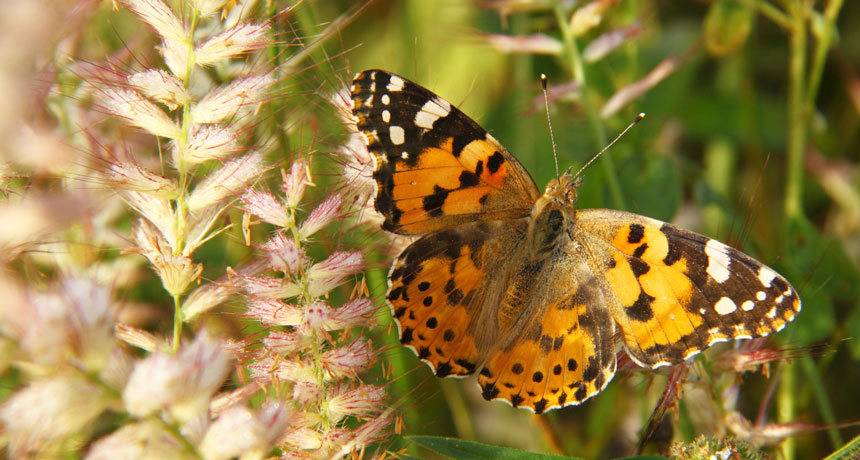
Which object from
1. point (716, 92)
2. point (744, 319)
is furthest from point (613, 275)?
point (716, 92)

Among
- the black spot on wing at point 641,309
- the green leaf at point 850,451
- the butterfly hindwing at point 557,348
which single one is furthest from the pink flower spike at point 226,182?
the green leaf at point 850,451

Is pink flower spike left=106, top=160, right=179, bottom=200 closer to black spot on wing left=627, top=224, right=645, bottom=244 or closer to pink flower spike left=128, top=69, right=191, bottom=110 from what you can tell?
pink flower spike left=128, top=69, right=191, bottom=110

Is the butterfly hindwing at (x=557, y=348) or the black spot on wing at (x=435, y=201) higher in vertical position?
the black spot on wing at (x=435, y=201)

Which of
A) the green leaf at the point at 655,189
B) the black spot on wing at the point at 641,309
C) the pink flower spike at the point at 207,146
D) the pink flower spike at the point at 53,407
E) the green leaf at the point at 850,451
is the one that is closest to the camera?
the pink flower spike at the point at 53,407

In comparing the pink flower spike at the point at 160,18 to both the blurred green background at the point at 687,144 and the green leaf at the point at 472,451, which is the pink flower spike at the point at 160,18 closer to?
the blurred green background at the point at 687,144

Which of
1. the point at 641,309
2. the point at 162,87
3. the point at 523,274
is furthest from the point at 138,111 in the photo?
the point at 641,309

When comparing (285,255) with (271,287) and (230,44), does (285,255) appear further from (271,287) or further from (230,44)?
(230,44)
